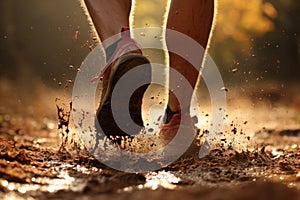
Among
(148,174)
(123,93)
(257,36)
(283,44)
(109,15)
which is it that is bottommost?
(148,174)

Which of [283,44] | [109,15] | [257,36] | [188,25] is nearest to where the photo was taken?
[109,15]

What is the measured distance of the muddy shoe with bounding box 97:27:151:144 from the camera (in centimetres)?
301

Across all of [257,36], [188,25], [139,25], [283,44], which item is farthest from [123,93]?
[283,44]

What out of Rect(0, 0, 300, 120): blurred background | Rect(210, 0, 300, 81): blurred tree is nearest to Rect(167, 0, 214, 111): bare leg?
Rect(0, 0, 300, 120): blurred background

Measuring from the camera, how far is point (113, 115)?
2.99 m

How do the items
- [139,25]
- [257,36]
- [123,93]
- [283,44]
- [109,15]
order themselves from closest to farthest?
[123,93]
[109,15]
[139,25]
[257,36]
[283,44]

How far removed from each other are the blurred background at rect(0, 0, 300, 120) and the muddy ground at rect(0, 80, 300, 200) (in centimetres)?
347

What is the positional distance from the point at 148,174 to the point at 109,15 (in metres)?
1.04

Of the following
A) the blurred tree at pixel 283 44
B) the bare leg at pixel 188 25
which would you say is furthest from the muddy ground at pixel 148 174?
the blurred tree at pixel 283 44

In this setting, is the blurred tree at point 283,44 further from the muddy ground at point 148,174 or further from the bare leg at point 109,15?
the bare leg at point 109,15

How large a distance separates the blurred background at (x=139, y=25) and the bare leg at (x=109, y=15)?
381cm

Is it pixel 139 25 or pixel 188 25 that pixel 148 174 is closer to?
pixel 188 25

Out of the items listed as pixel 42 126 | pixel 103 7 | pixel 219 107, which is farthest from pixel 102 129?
pixel 219 107

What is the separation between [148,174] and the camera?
8.72 ft
